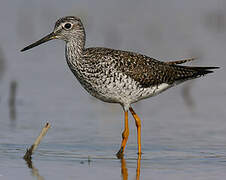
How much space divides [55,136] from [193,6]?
11.0 metres

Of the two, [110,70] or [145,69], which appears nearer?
[110,70]

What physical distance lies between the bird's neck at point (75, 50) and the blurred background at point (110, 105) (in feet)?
4.37

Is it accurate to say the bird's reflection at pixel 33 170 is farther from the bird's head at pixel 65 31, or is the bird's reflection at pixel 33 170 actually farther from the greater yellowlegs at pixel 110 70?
the bird's head at pixel 65 31

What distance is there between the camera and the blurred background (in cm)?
1040

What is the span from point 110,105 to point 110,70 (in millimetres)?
3034

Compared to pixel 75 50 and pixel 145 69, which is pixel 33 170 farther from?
pixel 145 69

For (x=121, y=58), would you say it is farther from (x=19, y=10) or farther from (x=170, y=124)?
(x=19, y=10)

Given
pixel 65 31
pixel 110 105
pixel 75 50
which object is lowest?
pixel 110 105

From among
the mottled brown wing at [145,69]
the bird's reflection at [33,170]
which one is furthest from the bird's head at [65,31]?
the bird's reflection at [33,170]

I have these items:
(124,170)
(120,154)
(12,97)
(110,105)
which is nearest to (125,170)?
(124,170)

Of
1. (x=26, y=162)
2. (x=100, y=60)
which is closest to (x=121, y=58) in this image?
(x=100, y=60)

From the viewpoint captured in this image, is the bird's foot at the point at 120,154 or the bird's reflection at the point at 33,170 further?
the bird's foot at the point at 120,154

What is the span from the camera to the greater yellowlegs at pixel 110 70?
11102 mm

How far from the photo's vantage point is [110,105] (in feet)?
46.2
